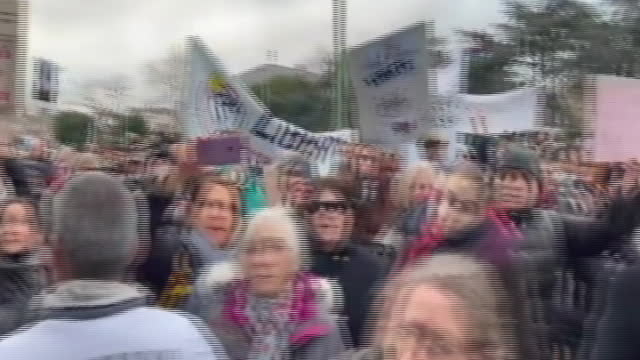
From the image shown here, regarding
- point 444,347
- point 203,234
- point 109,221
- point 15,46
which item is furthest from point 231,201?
point 444,347

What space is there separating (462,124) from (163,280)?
3803mm

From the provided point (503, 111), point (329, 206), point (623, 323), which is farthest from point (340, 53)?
point (623, 323)

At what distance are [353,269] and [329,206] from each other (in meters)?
0.27

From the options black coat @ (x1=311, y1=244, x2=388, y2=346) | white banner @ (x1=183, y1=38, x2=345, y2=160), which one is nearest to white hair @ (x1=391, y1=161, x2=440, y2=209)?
black coat @ (x1=311, y1=244, x2=388, y2=346)

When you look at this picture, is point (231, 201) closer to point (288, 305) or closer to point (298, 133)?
point (288, 305)

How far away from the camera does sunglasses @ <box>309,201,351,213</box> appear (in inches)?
162

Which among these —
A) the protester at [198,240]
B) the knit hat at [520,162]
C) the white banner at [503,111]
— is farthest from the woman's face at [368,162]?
the white banner at [503,111]

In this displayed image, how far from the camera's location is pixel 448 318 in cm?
158

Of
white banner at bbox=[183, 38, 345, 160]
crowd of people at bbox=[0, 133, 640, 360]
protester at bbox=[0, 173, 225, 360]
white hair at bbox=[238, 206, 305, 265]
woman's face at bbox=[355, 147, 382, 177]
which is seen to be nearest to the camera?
crowd of people at bbox=[0, 133, 640, 360]

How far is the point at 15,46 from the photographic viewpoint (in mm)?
5117

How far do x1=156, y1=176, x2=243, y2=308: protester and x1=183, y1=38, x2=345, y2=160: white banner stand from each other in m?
2.13

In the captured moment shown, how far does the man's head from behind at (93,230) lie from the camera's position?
2.23 metres

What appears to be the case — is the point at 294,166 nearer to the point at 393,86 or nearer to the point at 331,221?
the point at 331,221

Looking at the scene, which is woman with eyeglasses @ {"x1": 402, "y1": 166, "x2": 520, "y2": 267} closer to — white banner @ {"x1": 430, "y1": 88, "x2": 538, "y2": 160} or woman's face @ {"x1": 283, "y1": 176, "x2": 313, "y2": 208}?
woman's face @ {"x1": 283, "y1": 176, "x2": 313, "y2": 208}
